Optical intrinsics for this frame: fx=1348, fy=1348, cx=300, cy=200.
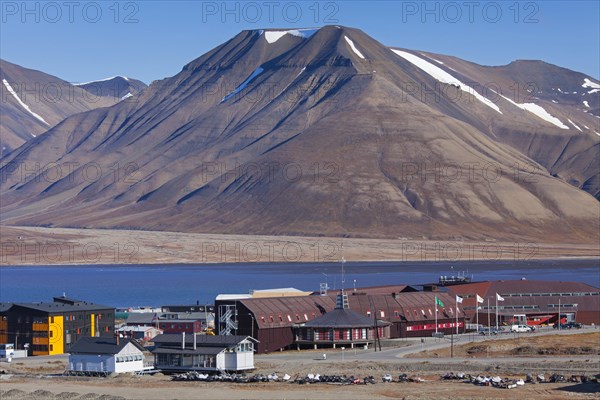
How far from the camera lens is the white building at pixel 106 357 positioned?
7506cm

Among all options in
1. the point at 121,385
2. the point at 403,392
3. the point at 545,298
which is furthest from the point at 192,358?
the point at 545,298

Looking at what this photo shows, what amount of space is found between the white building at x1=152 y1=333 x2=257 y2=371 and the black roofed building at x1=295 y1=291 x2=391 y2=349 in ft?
39.1

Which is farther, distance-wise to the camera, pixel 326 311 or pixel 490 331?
pixel 490 331

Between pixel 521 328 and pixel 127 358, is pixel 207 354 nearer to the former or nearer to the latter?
pixel 127 358

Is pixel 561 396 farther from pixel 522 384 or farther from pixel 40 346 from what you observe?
pixel 40 346

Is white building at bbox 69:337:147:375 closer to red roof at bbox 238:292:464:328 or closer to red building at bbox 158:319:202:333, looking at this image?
red roof at bbox 238:292:464:328

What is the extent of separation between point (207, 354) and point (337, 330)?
49.2 ft

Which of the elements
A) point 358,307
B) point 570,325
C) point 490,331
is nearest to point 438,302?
point 490,331

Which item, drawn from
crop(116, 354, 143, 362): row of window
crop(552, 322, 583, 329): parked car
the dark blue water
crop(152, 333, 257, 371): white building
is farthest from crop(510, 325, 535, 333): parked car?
the dark blue water

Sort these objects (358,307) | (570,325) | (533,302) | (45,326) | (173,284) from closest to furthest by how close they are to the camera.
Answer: (45,326) < (358,307) < (570,325) < (533,302) < (173,284)

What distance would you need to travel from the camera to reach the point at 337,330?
88.1m

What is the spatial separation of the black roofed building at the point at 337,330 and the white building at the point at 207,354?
39.1ft

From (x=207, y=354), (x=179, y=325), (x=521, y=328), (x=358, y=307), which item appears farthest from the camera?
(x=179, y=325)

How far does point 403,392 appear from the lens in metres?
63.9
